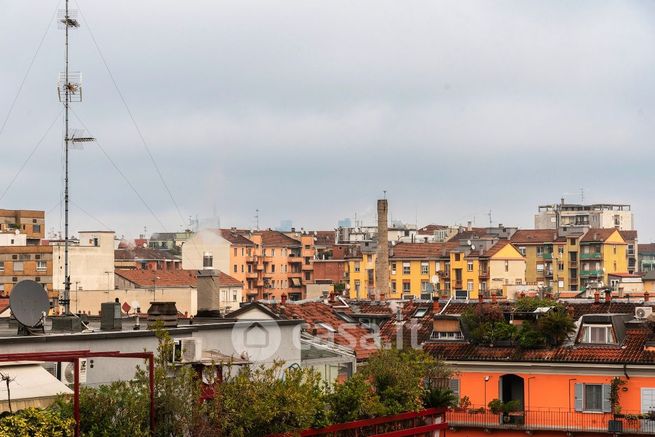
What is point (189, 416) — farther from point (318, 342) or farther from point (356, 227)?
point (356, 227)

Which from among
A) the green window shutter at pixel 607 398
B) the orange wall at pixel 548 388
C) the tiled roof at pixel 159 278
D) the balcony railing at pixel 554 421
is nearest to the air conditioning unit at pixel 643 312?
the orange wall at pixel 548 388

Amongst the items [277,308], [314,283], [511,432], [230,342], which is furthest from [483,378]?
[314,283]

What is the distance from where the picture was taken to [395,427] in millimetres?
31844

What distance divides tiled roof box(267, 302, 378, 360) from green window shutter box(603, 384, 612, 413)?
8330 millimetres

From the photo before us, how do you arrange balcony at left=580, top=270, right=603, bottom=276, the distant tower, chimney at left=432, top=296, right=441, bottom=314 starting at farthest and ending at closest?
balcony at left=580, top=270, right=603, bottom=276 < the distant tower < chimney at left=432, top=296, right=441, bottom=314

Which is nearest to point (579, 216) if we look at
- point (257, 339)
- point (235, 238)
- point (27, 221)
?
point (235, 238)

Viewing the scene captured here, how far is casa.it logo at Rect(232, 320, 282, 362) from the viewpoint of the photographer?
34438 mm


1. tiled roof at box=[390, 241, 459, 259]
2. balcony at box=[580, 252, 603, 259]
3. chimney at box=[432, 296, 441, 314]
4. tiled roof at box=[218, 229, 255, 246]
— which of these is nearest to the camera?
chimney at box=[432, 296, 441, 314]

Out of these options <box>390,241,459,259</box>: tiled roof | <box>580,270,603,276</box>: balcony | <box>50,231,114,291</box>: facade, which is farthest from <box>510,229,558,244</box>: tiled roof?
<box>50,231,114,291</box>: facade

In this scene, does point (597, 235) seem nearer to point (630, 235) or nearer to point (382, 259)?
point (630, 235)

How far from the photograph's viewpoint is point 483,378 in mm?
50562

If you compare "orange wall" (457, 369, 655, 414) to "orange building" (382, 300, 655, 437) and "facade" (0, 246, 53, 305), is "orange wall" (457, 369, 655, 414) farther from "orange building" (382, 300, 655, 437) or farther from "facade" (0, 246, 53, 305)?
"facade" (0, 246, 53, 305)

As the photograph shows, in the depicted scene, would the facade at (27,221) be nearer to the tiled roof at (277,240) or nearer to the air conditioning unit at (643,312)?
the tiled roof at (277,240)

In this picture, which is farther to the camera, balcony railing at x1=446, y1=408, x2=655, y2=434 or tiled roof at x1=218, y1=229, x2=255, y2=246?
tiled roof at x1=218, y1=229, x2=255, y2=246
